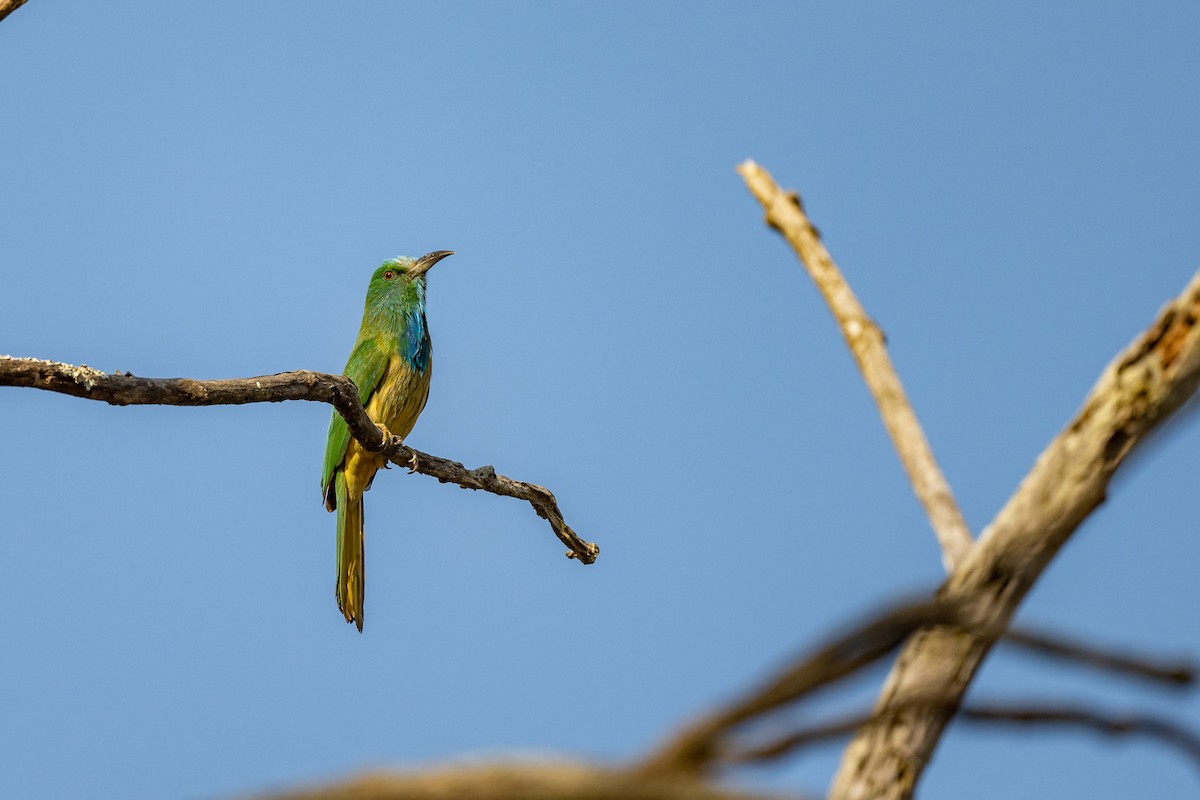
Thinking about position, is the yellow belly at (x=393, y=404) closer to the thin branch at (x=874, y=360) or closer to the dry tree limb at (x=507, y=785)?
the thin branch at (x=874, y=360)

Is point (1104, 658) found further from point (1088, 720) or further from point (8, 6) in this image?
point (8, 6)

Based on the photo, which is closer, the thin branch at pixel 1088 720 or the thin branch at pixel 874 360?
the thin branch at pixel 1088 720

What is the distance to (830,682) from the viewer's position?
1.35m

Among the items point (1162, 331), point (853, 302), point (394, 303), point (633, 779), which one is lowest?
point (633, 779)

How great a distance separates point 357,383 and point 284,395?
11.5ft

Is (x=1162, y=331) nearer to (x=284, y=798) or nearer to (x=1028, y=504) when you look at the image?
(x=1028, y=504)

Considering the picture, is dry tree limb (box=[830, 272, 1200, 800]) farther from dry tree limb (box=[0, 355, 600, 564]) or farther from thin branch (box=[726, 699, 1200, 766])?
dry tree limb (box=[0, 355, 600, 564])

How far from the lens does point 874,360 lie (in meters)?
2.41

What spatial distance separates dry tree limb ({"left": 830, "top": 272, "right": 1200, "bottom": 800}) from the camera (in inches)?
77.5

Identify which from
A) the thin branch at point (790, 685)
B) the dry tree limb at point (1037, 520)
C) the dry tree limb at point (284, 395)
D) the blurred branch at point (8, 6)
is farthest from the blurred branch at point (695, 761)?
the blurred branch at point (8, 6)

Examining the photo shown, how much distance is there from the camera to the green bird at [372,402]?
741cm

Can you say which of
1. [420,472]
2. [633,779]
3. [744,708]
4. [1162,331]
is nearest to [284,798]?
[633,779]

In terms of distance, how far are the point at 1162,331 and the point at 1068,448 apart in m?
0.26

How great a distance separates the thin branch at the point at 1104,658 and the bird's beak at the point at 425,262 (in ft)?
23.8
